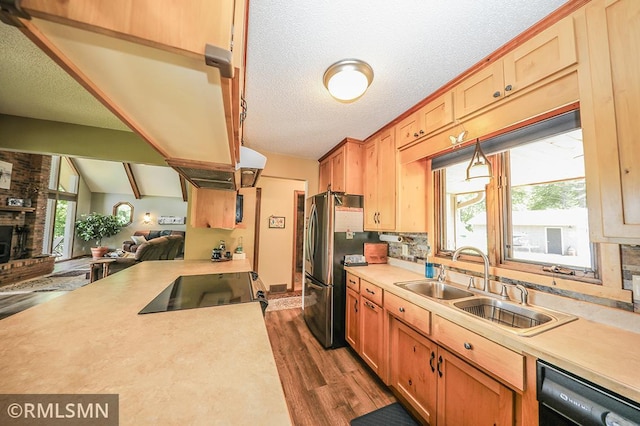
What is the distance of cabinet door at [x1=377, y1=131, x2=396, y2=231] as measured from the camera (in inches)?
90.3

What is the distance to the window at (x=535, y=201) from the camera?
4.33 ft

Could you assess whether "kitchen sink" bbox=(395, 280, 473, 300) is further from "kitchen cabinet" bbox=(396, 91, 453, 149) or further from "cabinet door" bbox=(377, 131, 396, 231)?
"kitchen cabinet" bbox=(396, 91, 453, 149)

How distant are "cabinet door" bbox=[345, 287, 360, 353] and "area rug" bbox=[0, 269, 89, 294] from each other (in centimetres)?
532

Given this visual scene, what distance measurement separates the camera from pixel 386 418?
1.56m

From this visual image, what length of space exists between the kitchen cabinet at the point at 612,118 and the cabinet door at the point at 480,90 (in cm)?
37

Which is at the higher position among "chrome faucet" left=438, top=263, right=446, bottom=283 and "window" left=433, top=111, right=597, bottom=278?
"window" left=433, top=111, right=597, bottom=278

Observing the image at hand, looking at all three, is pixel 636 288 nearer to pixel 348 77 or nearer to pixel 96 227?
pixel 348 77

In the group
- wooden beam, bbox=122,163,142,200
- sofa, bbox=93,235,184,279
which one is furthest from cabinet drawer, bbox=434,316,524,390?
wooden beam, bbox=122,163,142,200

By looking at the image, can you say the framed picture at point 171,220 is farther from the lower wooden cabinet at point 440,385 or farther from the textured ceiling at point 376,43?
the lower wooden cabinet at point 440,385

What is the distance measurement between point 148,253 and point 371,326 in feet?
→ 15.3

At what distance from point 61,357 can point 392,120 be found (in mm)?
2655

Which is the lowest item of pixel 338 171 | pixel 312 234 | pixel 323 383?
pixel 323 383

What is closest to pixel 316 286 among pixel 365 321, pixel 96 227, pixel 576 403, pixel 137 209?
pixel 365 321

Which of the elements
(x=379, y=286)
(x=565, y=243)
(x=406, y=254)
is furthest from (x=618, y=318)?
(x=406, y=254)
